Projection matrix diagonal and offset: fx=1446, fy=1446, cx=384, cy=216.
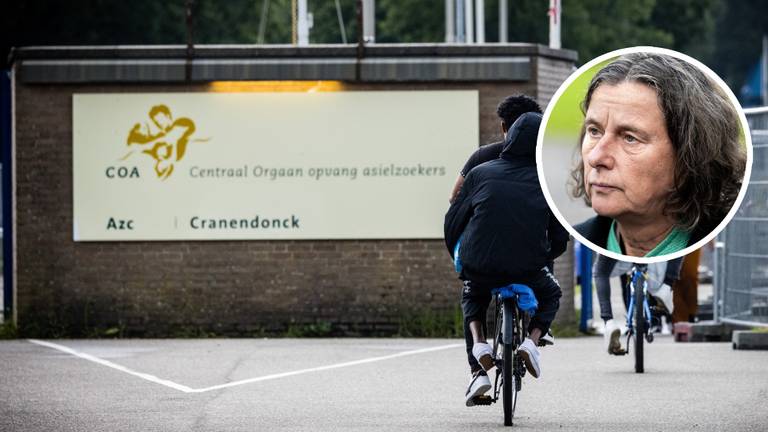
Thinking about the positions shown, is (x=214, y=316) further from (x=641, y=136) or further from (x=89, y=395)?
(x=641, y=136)

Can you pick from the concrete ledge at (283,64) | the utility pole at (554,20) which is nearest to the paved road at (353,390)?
the concrete ledge at (283,64)

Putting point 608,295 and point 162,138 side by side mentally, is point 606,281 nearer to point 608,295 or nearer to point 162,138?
point 608,295

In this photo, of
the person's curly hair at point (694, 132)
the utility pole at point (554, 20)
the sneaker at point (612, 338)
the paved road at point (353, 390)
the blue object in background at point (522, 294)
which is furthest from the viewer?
the utility pole at point (554, 20)

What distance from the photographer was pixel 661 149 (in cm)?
167

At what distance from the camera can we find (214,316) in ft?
49.5

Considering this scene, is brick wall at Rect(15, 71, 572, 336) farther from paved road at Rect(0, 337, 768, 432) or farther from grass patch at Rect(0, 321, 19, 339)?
paved road at Rect(0, 337, 768, 432)

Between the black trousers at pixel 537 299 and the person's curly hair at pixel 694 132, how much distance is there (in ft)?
19.6

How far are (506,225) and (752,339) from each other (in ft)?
20.6

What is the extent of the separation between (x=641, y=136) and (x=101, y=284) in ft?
45.4

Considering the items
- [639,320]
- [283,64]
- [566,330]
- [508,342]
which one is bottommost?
[566,330]

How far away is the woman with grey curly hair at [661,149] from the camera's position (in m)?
1.66

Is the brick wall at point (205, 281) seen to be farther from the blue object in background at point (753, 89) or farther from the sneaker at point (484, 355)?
the blue object in background at point (753, 89)

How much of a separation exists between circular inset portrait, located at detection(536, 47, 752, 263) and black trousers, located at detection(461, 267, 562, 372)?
5.92 meters

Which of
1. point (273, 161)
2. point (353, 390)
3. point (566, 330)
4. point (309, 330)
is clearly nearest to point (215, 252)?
point (273, 161)
